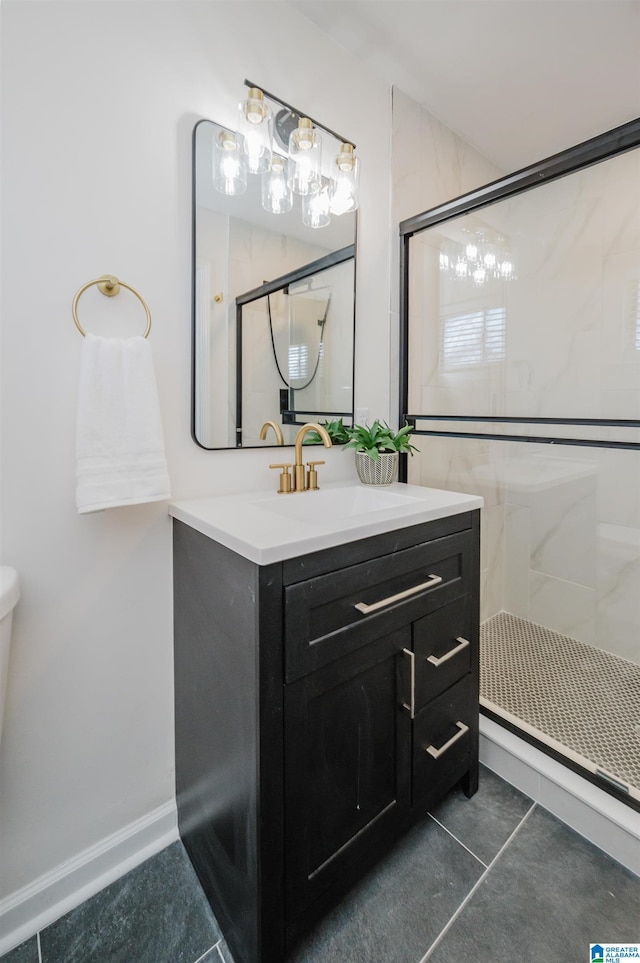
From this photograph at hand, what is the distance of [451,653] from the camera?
3.86 feet

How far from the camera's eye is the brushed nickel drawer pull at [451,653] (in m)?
1.12

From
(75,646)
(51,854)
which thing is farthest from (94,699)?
(51,854)

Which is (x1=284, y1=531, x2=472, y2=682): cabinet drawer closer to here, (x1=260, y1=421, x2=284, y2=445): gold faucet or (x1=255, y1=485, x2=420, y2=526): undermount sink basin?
(x1=255, y1=485, x2=420, y2=526): undermount sink basin

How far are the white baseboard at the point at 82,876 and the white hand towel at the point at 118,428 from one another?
0.89 meters

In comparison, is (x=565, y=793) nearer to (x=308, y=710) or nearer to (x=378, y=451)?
(x=308, y=710)

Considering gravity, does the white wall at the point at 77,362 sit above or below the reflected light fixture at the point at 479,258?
below

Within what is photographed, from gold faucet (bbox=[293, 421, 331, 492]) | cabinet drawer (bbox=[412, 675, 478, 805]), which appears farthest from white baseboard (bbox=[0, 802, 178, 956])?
gold faucet (bbox=[293, 421, 331, 492])

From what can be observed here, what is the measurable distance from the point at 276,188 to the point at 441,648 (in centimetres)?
145

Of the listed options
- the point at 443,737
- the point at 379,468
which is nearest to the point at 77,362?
the point at 379,468

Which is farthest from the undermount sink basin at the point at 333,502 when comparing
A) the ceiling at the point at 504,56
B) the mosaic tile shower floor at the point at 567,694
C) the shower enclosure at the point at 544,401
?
the ceiling at the point at 504,56

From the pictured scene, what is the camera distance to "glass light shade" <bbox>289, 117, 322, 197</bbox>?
52.2 inches

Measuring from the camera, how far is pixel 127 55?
1.05 meters

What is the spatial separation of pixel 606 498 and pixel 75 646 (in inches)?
84.5
